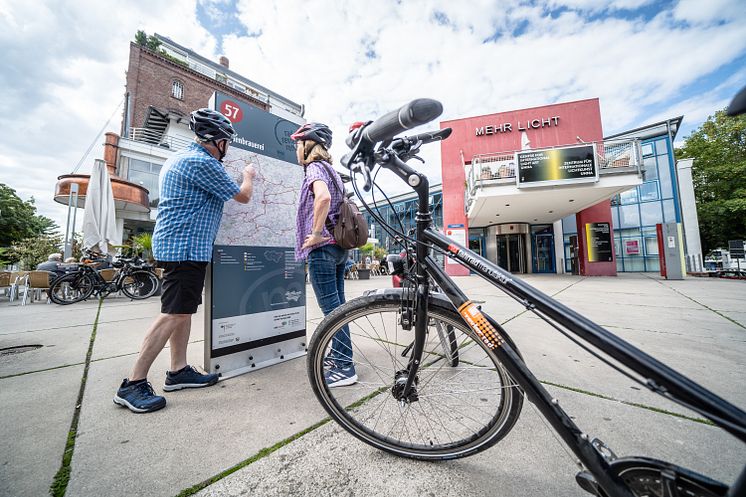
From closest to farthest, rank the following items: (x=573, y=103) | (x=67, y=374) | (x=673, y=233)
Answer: (x=67, y=374)
(x=673, y=233)
(x=573, y=103)

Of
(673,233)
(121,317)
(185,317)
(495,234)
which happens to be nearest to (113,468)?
(185,317)

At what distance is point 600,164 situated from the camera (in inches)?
448

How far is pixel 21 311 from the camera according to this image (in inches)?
198

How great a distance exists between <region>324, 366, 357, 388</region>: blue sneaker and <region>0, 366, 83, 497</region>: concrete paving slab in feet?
3.94

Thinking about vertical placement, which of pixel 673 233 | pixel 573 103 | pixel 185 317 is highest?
pixel 573 103

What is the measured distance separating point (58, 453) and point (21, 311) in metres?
6.16

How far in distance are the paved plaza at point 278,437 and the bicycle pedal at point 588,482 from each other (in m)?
0.23

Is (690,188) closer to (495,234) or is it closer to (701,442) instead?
(495,234)

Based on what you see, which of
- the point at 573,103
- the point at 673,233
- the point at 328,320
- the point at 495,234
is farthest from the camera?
the point at 495,234

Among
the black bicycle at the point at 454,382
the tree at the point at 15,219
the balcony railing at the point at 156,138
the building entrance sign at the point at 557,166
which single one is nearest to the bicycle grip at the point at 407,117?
the black bicycle at the point at 454,382

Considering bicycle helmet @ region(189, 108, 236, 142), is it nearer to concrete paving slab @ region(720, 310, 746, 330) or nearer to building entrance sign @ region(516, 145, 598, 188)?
concrete paving slab @ region(720, 310, 746, 330)

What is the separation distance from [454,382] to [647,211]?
23.0 metres

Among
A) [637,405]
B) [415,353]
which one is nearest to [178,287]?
[415,353]

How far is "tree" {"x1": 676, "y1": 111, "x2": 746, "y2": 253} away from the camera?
63.2ft
